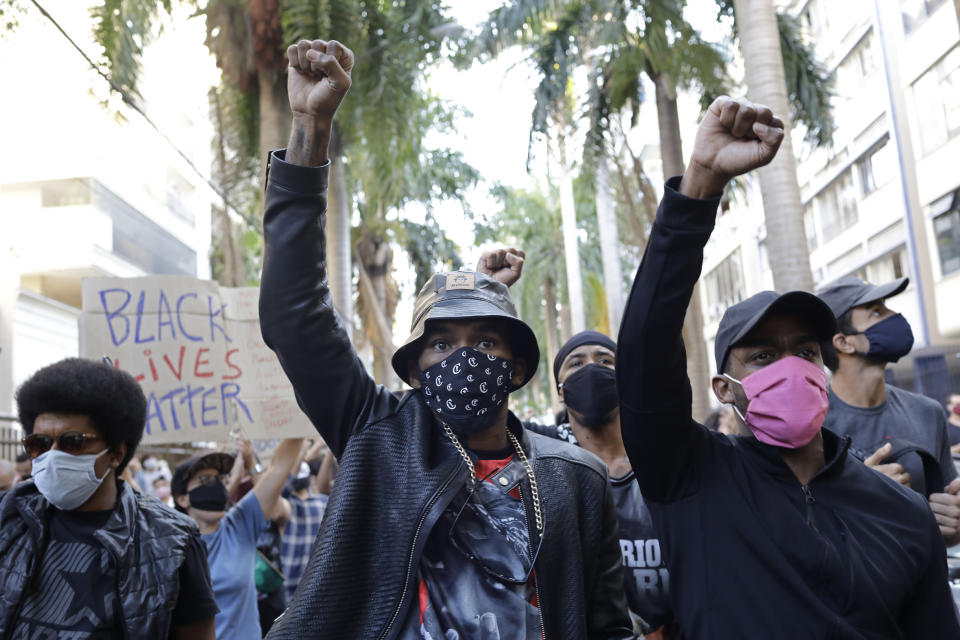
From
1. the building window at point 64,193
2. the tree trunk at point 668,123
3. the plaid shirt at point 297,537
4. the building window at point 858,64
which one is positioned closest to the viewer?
the plaid shirt at point 297,537

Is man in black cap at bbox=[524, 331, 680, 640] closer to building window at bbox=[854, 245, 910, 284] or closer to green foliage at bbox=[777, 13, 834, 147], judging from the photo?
green foliage at bbox=[777, 13, 834, 147]

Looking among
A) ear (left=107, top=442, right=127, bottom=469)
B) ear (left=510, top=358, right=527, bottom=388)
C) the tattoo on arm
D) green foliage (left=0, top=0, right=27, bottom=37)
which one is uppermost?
green foliage (left=0, top=0, right=27, bottom=37)

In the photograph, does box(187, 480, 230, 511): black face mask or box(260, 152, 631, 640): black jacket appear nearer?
box(260, 152, 631, 640): black jacket

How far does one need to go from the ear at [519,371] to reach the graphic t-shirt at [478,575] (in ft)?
1.21

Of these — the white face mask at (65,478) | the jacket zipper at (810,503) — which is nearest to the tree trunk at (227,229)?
the white face mask at (65,478)

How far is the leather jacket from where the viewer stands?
290 cm

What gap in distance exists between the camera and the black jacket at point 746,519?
2355 millimetres

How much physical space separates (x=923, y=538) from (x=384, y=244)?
64.7 ft

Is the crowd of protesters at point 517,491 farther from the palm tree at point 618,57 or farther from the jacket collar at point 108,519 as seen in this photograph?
the palm tree at point 618,57

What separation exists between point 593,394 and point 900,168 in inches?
946

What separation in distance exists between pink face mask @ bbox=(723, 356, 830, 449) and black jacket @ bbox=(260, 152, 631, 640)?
1.87ft

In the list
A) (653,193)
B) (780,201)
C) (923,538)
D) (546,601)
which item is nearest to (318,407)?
(546,601)

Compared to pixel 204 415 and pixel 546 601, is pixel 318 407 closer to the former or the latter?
pixel 546 601

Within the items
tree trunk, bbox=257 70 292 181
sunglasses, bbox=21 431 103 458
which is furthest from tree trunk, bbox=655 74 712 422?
sunglasses, bbox=21 431 103 458
